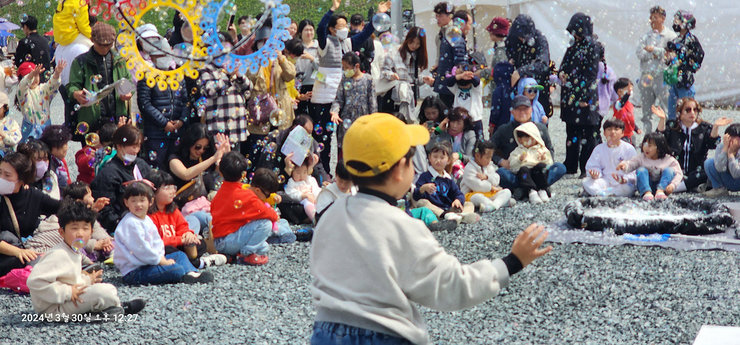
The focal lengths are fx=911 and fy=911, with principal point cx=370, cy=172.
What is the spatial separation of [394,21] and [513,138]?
5625 mm

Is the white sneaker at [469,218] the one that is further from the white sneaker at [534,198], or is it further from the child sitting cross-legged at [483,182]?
the white sneaker at [534,198]

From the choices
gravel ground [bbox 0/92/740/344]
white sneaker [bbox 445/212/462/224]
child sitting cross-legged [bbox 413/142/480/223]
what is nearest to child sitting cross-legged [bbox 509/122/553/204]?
child sitting cross-legged [bbox 413/142/480/223]

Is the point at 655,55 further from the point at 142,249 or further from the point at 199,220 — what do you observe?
the point at 142,249

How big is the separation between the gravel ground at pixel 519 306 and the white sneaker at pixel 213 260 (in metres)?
0.16

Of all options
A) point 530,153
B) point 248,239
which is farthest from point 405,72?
point 248,239

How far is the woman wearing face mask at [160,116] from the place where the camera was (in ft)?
25.4

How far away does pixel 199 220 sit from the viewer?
22.4 ft

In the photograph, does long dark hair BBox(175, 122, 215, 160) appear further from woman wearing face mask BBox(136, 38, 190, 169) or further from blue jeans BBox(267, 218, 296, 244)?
blue jeans BBox(267, 218, 296, 244)

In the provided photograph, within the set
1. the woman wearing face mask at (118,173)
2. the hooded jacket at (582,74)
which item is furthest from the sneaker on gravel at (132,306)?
the hooded jacket at (582,74)

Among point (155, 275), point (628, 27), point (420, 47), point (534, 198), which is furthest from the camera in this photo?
point (628, 27)

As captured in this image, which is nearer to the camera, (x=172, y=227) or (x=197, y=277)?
(x=197, y=277)

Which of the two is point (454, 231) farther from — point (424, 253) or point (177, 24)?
point (424, 253)

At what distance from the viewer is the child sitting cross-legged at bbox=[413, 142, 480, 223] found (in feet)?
24.7

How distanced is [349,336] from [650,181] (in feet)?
20.1
